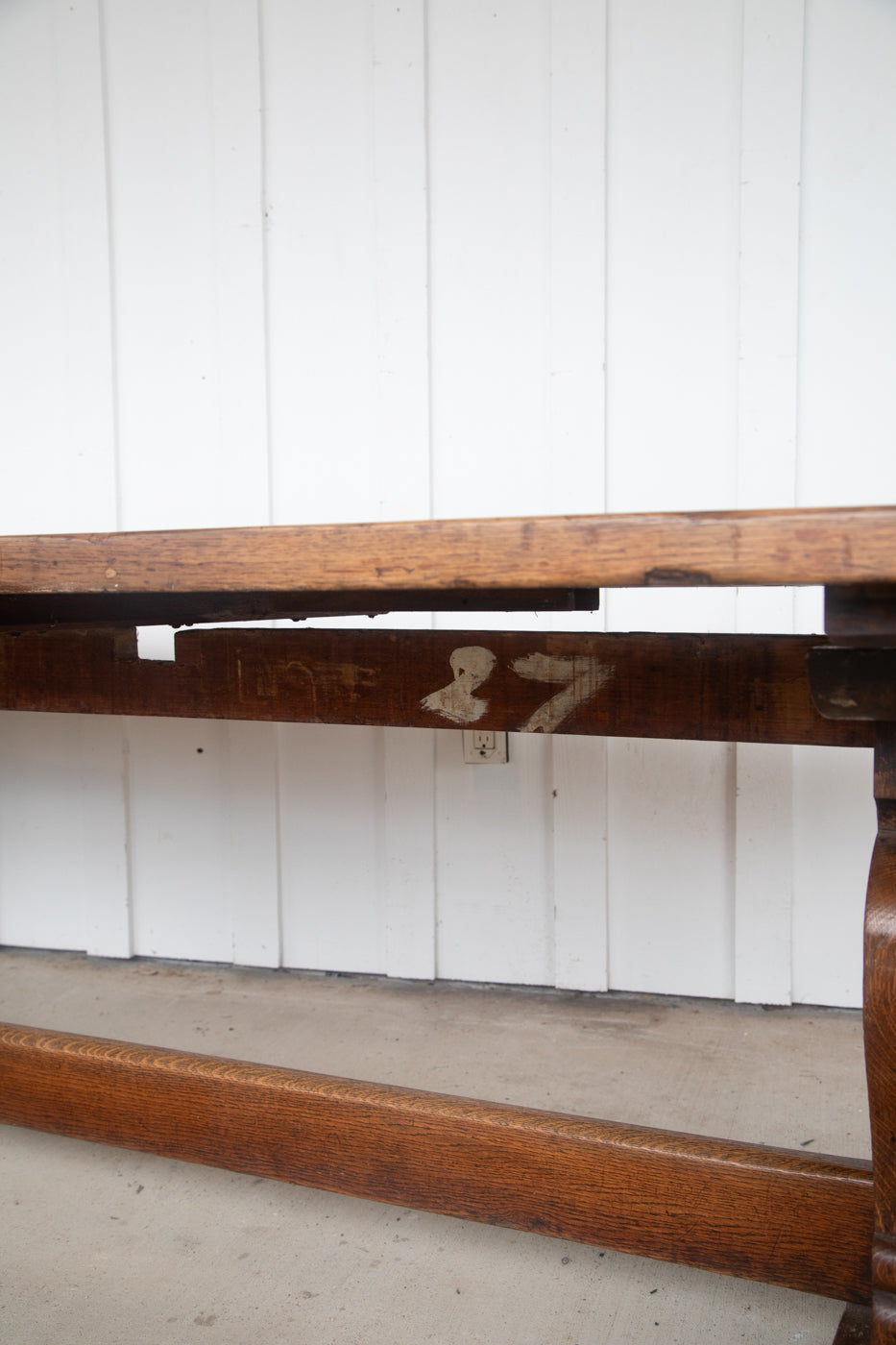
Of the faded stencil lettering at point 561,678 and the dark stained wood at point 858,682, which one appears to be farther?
the faded stencil lettering at point 561,678

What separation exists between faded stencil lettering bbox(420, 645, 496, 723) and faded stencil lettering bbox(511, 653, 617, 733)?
0.12ft

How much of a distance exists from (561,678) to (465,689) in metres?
0.10

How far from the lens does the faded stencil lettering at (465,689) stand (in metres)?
0.98


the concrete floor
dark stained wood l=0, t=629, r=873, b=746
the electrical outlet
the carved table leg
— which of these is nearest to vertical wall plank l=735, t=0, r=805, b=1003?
the concrete floor

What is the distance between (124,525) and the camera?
2.10 meters

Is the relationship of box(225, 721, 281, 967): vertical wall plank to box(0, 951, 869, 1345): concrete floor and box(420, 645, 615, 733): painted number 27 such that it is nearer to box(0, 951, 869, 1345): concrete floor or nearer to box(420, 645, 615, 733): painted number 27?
box(0, 951, 869, 1345): concrete floor

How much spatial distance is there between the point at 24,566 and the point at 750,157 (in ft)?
4.94

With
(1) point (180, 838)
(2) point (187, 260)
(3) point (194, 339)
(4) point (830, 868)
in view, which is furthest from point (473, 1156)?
(2) point (187, 260)

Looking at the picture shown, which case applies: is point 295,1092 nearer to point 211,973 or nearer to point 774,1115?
point 774,1115

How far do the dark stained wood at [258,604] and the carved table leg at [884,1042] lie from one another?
0.53 m

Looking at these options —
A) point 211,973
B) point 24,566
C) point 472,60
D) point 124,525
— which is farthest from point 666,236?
point 211,973

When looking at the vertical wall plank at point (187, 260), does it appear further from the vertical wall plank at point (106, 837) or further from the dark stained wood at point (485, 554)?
the dark stained wood at point (485, 554)

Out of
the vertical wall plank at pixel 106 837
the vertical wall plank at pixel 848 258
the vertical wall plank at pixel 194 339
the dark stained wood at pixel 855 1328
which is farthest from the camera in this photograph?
the vertical wall plank at pixel 106 837

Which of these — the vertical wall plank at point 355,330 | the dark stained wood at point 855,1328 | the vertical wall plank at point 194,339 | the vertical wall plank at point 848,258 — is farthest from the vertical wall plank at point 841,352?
the vertical wall plank at point 194,339
